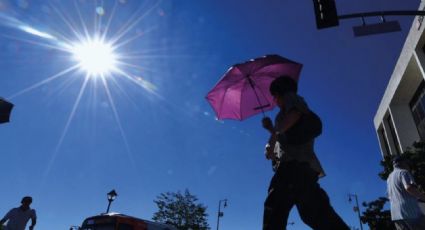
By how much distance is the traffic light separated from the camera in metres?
8.62

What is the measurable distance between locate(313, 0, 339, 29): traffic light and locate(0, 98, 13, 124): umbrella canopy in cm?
766

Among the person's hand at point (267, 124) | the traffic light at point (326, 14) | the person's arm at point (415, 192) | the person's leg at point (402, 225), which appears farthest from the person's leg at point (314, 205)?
the traffic light at point (326, 14)

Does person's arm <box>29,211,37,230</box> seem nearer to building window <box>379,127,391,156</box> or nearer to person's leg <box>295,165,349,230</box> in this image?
person's leg <box>295,165,349,230</box>

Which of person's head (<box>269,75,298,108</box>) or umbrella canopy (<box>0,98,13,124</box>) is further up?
umbrella canopy (<box>0,98,13,124</box>)

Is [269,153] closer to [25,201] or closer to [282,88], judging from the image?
[282,88]

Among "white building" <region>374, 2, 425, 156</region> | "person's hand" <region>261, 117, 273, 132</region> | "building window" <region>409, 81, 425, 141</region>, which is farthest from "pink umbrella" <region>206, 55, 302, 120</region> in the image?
"building window" <region>409, 81, 425, 141</region>

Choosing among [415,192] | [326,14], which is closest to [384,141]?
[326,14]

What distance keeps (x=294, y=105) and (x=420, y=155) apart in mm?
17796

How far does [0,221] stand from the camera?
7.30 m

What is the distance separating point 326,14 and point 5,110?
790 centimetres

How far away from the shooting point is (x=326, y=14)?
8.67 metres

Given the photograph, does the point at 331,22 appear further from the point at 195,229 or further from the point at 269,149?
the point at 195,229

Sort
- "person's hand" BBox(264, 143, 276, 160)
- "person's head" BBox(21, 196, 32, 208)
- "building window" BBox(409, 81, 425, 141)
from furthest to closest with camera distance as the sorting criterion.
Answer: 1. "building window" BBox(409, 81, 425, 141)
2. "person's head" BBox(21, 196, 32, 208)
3. "person's hand" BBox(264, 143, 276, 160)

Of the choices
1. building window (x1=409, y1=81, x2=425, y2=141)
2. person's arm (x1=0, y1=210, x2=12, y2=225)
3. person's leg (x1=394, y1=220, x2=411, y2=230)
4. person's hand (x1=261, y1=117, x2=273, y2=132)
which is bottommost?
person's leg (x1=394, y1=220, x2=411, y2=230)
